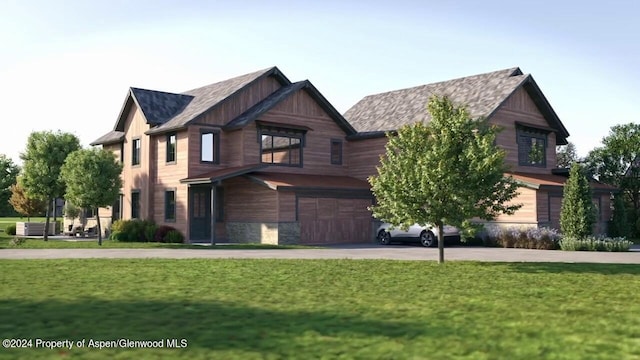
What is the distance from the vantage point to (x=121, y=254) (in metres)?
22.5

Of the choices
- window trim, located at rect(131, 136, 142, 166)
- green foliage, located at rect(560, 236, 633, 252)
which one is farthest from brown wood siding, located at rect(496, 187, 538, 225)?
window trim, located at rect(131, 136, 142, 166)

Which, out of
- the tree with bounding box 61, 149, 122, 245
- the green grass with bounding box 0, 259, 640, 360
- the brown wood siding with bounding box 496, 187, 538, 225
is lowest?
the green grass with bounding box 0, 259, 640, 360

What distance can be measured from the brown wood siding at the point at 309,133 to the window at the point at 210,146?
5.79 feet

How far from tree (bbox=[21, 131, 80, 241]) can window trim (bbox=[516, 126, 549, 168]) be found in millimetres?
27292

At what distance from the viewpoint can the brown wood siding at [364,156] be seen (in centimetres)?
3762

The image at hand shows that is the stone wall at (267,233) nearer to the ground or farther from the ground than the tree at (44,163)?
nearer to the ground

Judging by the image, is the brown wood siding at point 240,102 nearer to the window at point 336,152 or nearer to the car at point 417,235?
the window at point 336,152

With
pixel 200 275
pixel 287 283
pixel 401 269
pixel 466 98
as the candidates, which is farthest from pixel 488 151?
pixel 466 98

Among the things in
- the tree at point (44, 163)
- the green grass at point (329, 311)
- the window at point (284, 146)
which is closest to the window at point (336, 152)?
the window at point (284, 146)

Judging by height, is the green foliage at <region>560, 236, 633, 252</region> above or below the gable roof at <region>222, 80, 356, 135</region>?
below

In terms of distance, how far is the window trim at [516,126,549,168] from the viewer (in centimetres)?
3653

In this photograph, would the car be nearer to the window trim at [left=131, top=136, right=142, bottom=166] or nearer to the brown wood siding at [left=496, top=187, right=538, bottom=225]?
the brown wood siding at [left=496, top=187, right=538, bottom=225]

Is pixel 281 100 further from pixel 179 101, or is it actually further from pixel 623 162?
pixel 623 162

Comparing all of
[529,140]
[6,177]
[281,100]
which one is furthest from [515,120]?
[6,177]
